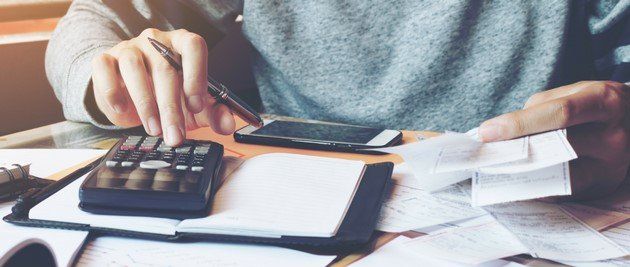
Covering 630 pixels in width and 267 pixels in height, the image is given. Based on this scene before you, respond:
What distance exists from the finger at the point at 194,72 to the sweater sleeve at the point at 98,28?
8.2 inches

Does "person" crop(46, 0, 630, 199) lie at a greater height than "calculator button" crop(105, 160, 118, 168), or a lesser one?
greater

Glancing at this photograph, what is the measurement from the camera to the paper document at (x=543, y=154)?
45cm

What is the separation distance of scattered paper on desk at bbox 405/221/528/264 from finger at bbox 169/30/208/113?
31 cm

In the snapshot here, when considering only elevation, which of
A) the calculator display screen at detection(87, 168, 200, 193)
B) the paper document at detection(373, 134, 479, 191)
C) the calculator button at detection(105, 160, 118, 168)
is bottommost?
the calculator display screen at detection(87, 168, 200, 193)

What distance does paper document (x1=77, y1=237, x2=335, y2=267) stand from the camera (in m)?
0.43

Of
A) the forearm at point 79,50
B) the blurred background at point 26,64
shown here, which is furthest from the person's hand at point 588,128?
the blurred background at point 26,64

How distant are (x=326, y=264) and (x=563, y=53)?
27.1 inches


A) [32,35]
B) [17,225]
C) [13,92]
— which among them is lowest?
[17,225]

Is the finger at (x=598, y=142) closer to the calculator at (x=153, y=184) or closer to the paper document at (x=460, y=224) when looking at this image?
the paper document at (x=460, y=224)

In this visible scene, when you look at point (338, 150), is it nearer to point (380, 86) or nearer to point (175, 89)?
point (175, 89)

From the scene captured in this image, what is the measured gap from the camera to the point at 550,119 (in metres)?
0.51

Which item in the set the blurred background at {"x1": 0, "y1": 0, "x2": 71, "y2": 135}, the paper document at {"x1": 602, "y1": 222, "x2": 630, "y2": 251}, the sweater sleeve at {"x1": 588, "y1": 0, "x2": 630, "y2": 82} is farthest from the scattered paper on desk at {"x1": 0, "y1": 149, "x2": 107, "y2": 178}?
the sweater sleeve at {"x1": 588, "y1": 0, "x2": 630, "y2": 82}

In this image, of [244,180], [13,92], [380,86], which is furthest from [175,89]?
[13,92]

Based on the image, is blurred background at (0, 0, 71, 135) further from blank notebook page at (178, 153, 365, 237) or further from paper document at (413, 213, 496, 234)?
paper document at (413, 213, 496, 234)
